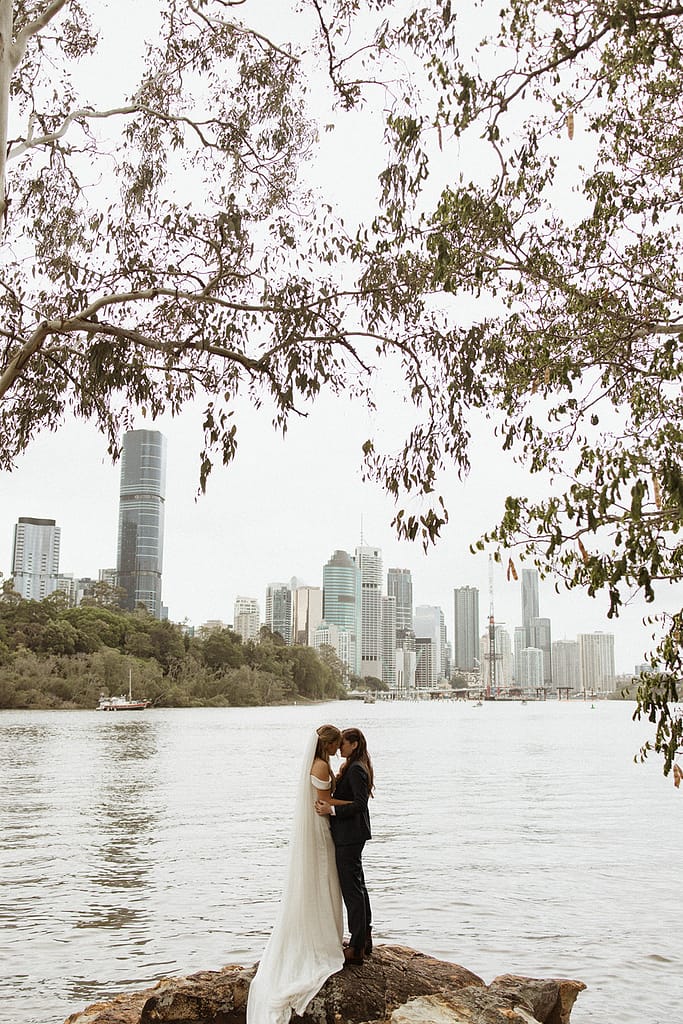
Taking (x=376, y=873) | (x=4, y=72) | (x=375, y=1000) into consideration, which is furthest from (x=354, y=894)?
(x=376, y=873)

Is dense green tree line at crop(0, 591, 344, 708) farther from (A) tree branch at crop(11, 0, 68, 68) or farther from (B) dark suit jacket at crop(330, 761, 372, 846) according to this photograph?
(B) dark suit jacket at crop(330, 761, 372, 846)

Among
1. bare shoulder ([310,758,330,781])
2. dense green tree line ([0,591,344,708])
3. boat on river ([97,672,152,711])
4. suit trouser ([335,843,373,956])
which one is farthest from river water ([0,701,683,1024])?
boat on river ([97,672,152,711])

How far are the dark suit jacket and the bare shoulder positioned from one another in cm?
10

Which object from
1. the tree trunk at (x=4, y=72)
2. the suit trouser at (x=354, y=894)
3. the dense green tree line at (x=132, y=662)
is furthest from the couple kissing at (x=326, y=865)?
the dense green tree line at (x=132, y=662)

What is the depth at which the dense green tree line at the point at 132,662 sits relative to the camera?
55.9 m

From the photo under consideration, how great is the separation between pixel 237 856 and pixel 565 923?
585 cm

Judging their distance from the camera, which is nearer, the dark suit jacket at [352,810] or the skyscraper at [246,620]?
the dark suit jacket at [352,810]

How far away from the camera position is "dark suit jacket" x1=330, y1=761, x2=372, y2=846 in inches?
199

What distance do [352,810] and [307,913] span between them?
1.83ft

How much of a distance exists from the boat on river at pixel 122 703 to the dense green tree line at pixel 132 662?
43 cm

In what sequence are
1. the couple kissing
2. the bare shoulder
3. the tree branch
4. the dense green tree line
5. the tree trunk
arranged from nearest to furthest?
the couple kissing
the bare shoulder
the tree trunk
the tree branch
the dense green tree line

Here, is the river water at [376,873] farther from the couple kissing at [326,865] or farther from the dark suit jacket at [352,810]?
the dark suit jacket at [352,810]

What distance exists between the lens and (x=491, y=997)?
4.55 meters

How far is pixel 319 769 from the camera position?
5090 mm
